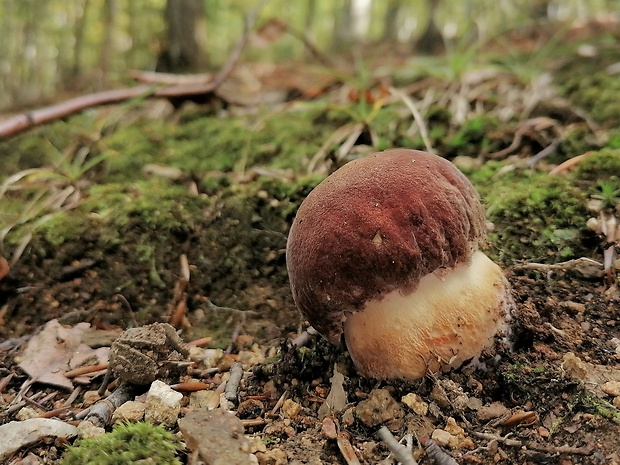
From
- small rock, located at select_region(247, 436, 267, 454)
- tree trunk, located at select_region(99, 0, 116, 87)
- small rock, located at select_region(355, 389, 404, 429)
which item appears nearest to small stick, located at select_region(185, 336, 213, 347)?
small rock, located at select_region(247, 436, 267, 454)

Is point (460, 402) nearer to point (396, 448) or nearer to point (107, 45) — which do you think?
point (396, 448)

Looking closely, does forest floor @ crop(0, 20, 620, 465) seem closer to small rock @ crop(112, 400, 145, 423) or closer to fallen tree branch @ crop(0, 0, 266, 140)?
small rock @ crop(112, 400, 145, 423)

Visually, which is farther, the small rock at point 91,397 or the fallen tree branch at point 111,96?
the fallen tree branch at point 111,96

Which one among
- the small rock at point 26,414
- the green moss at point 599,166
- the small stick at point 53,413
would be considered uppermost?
the green moss at point 599,166

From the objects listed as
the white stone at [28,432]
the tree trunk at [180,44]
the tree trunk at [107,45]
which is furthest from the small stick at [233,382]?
the tree trunk at [107,45]

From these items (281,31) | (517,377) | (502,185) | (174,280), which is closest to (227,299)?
(174,280)

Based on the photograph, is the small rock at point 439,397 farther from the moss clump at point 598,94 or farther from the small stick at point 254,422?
the moss clump at point 598,94
